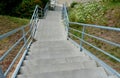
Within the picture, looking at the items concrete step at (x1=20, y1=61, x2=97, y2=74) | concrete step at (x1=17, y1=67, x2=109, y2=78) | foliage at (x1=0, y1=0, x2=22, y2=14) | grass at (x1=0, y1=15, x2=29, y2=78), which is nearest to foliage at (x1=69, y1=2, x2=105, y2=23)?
grass at (x1=0, y1=15, x2=29, y2=78)

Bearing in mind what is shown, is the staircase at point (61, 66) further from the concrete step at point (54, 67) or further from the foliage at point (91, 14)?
the foliage at point (91, 14)

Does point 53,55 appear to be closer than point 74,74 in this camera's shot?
No

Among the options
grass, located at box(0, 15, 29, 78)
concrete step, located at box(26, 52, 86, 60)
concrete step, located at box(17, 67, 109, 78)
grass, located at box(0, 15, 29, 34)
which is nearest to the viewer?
concrete step, located at box(17, 67, 109, 78)

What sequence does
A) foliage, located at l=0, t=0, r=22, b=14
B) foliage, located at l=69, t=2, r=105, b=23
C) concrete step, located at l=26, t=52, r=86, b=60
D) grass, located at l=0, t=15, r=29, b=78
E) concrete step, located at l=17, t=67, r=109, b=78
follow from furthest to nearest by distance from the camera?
1. foliage, located at l=0, t=0, r=22, b=14
2. foliage, located at l=69, t=2, r=105, b=23
3. grass, located at l=0, t=15, r=29, b=78
4. concrete step, located at l=26, t=52, r=86, b=60
5. concrete step, located at l=17, t=67, r=109, b=78

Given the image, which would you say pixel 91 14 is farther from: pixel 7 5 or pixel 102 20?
pixel 7 5

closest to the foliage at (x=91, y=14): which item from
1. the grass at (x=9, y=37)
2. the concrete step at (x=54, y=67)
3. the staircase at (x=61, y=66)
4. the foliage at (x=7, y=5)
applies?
the grass at (x=9, y=37)

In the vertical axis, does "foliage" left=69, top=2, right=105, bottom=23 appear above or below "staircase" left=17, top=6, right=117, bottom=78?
above

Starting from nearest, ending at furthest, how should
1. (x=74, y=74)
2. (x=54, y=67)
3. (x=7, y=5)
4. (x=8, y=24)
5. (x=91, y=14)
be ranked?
(x=74, y=74), (x=54, y=67), (x=8, y=24), (x=91, y=14), (x=7, y=5)

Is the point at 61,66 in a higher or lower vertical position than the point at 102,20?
lower

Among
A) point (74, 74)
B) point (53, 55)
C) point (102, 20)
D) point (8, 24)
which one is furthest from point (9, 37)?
point (74, 74)

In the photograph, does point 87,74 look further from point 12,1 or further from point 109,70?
point 12,1

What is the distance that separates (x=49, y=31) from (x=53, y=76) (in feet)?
23.5

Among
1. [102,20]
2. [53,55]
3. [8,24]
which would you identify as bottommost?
[53,55]

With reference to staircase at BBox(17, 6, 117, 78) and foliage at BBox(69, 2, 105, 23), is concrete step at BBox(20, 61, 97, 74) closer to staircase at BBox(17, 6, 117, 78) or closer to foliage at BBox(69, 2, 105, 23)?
staircase at BBox(17, 6, 117, 78)
